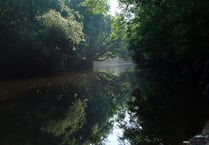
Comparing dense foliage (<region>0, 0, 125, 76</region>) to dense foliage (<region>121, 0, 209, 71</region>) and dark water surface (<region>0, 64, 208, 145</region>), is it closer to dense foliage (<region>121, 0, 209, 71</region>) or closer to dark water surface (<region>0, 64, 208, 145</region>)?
dense foliage (<region>121, 0, 209, 71</region>)

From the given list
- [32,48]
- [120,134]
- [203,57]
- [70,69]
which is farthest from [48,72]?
[120,134]

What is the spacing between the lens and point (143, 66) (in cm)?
5131

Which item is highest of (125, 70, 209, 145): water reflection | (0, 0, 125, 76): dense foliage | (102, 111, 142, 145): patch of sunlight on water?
(0, 0, 125, 76): dense foliage

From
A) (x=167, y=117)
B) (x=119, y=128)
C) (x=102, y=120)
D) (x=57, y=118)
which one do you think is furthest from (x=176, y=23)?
(x=57, y=118)

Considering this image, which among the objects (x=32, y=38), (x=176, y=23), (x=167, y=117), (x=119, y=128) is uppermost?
(x=176, y=23)

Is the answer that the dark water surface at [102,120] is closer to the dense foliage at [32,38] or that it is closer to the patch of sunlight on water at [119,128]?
the patch of sunlight on water at [119,128]

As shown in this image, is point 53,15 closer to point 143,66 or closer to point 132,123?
point 143,66

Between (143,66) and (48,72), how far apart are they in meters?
19.0

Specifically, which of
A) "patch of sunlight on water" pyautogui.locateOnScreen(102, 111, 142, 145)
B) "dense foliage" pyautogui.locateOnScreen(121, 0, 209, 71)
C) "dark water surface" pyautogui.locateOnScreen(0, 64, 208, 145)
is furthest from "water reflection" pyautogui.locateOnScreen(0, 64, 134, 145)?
"dense foliage" pyautogui.locateOnScreen(121, 0, 209, 71)

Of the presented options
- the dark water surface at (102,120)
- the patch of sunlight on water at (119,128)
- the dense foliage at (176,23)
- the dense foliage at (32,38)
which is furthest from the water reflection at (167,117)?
the dense foliage at (32,38)

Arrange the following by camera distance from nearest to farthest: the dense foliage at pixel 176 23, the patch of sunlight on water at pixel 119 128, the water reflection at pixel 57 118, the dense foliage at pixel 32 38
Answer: the patch of sunlight on water at pixel 119 128, the water reflection at pixel 57 118, the dense foliage at pixel 176 23, the dense foliage at pixel 32 38

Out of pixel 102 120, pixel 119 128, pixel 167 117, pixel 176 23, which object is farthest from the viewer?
pixel 176 23

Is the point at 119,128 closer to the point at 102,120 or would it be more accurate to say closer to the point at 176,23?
the point at 102,120

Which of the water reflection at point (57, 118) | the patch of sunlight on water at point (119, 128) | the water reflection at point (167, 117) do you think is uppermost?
the water reflection at point (167, 117)
